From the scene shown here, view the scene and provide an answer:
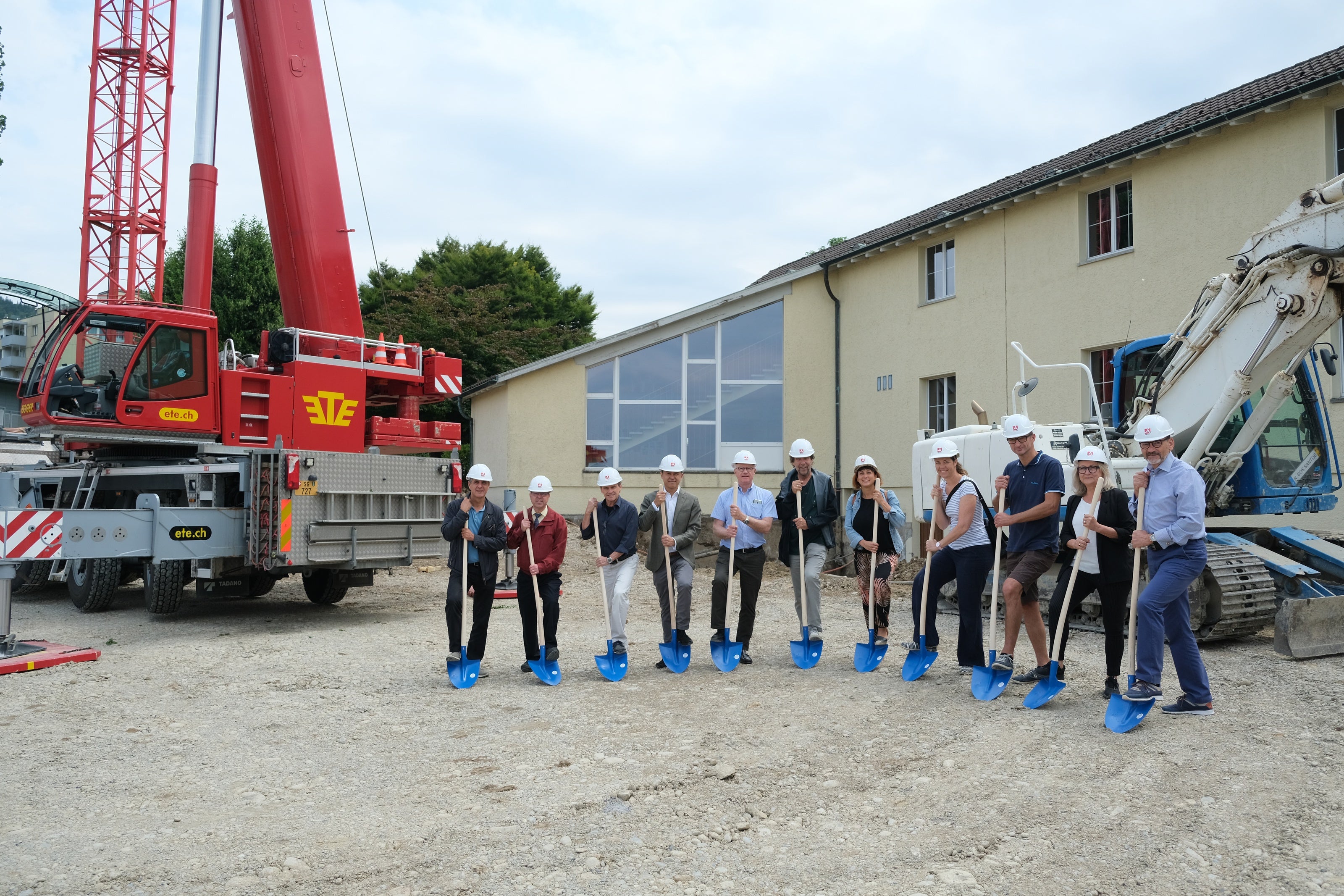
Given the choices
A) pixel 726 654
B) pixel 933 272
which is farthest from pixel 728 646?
pixel 933 272

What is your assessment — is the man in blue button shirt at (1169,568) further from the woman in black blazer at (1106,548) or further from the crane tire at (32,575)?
the crane tire at (32,575)

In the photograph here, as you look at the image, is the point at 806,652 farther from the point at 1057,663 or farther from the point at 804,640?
the point at 1057,663

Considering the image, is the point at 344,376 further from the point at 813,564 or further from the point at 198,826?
the point at 198,826

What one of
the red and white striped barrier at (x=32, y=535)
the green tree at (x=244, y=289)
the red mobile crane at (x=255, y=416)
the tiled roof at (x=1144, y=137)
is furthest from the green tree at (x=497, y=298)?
the red and white striped barrier at (x=32, y=535)

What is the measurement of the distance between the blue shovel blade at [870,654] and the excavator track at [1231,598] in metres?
2.66

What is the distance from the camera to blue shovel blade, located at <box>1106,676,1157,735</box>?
236 inches

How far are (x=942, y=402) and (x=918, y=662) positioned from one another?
423 inches

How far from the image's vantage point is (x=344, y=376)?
38.1 feet

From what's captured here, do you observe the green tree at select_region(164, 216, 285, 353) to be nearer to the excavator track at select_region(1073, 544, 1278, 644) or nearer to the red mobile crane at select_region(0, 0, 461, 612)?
the red mobile crane at select_region(0, 0, 461, 612)

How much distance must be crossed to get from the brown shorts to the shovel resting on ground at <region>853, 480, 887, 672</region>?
1.40 m

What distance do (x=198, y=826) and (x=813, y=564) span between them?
524cm

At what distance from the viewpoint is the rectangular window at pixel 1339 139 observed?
38.5 ft

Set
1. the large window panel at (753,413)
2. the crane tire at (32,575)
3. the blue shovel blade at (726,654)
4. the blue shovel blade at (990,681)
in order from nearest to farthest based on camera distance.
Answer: the blue shovel blade at (990,681) < the blue shovel blade at (726,654) < the crane tire at (32,575) < the large window panel at (753,413)

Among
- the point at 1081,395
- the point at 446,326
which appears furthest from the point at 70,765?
the point at 446,326
